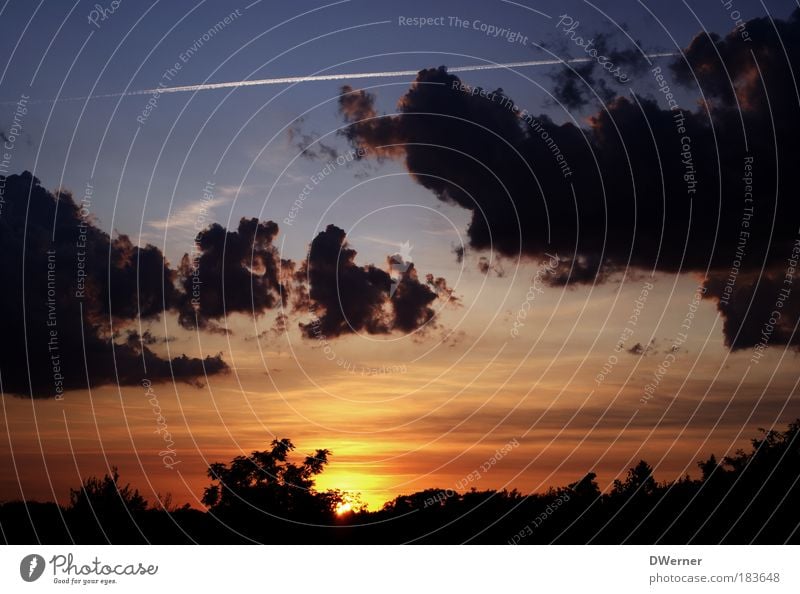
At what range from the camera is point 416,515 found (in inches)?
1507

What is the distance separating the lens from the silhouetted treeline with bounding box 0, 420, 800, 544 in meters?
38.1

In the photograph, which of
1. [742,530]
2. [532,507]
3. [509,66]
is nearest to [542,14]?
[509,66]

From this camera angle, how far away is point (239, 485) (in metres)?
41.1

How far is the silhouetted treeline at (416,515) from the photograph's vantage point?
38.1m

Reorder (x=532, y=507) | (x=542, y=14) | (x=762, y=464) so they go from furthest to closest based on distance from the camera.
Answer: (x=762, y=464)
(x=532, y=507)
(x=542, y=14)

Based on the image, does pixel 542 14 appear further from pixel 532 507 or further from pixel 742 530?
pixel 742 530

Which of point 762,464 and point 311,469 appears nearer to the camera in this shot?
point 311,469
